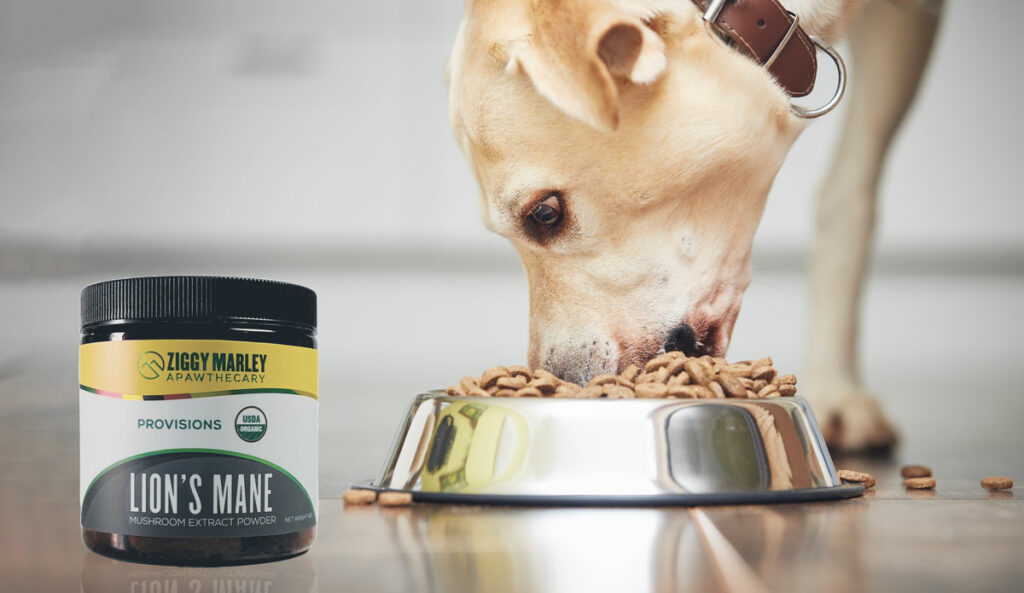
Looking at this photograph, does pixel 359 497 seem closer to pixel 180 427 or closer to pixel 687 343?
pixel 180 427

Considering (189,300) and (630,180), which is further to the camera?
Answer: (630,180)

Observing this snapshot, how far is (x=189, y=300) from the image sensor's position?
50 cm

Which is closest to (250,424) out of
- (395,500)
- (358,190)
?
(395,500)

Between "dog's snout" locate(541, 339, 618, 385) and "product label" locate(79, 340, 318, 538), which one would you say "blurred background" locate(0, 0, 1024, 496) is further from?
"product label" locate(79, 340, 318, 538)

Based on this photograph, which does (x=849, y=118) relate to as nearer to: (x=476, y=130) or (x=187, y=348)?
(x=476, y=130)

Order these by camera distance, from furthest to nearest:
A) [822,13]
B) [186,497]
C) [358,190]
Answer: [358,190] → [822,13] → [186,497]

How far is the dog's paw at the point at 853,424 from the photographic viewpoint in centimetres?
178

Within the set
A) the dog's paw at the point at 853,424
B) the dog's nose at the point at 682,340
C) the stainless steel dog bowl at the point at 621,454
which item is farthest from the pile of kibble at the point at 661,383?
the dog's paw at the point at 853,424

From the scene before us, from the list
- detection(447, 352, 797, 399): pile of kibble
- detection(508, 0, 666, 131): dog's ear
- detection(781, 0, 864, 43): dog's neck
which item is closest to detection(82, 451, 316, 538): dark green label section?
detection(447, 352, 797, 399): pile of kibble

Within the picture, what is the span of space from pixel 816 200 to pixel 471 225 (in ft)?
5.21

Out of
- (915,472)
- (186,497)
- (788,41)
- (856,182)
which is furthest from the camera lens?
(856,182)

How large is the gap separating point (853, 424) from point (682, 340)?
0.64m

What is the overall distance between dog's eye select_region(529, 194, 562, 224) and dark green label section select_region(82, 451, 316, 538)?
854 millimetres

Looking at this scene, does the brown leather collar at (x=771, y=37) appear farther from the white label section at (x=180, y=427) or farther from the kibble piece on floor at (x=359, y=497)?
the white label section at (x=180, y=427)
